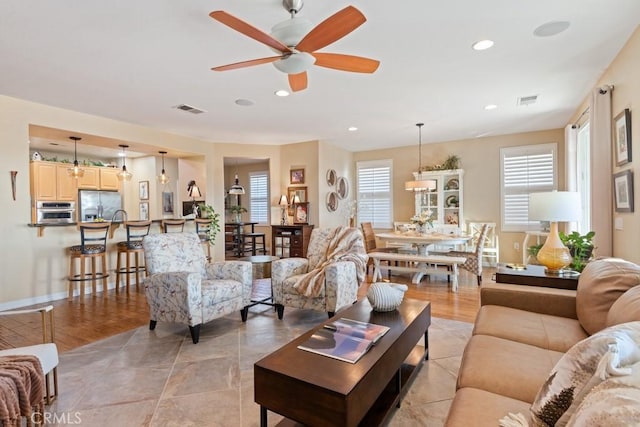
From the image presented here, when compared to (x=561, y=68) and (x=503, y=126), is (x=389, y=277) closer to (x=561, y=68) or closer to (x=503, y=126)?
(x=503, y=126)

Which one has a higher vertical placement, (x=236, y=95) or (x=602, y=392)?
(x=236, y=95)

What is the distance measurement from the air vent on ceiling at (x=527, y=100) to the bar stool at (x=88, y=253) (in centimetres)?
589

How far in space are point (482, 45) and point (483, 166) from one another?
4.28 meters

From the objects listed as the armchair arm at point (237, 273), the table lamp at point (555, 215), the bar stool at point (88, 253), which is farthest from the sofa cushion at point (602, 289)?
the bar stool at point (88, 253)

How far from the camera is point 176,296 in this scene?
2.86 meters

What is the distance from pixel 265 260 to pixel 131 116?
120 inches

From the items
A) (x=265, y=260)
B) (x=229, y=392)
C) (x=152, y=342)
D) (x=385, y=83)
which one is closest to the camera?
(x=229, y=392)

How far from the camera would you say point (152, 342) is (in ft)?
9.37

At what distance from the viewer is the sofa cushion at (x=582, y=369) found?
81 centimetres

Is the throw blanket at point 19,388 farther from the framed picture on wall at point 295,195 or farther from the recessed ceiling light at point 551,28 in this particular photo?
the framed picture on wall at point 295,195

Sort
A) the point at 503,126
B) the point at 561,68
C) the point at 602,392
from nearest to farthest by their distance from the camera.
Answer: the point at 602,392 < the point at 561,68 < the point at 503,126

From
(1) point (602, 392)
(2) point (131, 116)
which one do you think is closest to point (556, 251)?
(1) point (602, 392)

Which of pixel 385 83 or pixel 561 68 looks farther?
pixel 385 83

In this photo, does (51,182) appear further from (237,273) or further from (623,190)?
(623,190)
